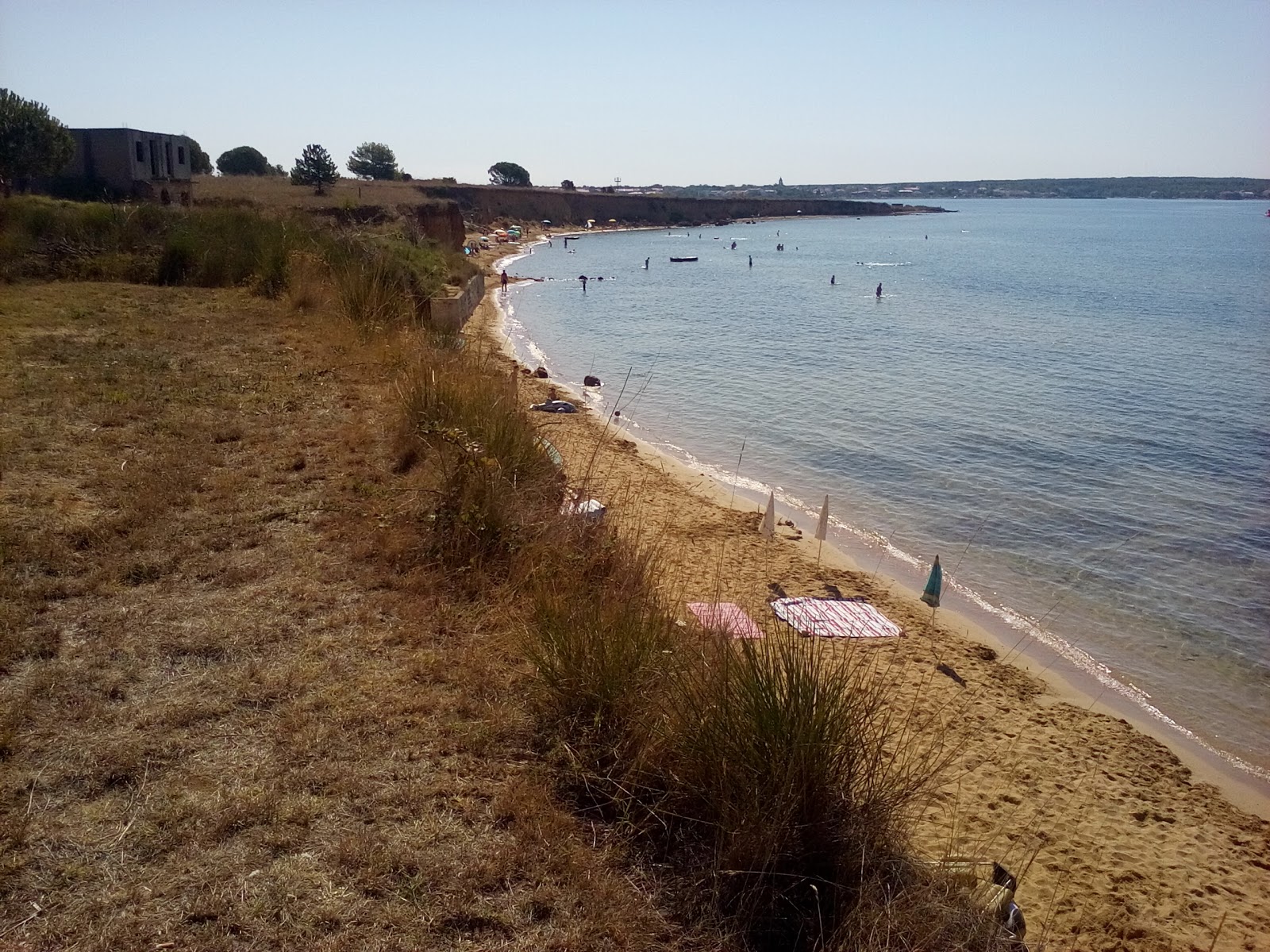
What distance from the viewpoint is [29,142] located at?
3822 cm

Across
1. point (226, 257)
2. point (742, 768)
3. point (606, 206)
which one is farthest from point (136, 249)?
point (606, 206)

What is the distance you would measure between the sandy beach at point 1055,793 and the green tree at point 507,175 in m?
147

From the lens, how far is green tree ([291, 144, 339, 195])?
5281cm

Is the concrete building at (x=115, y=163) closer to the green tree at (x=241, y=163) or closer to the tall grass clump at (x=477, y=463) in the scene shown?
the tall grass clump at (x=477, y=463)

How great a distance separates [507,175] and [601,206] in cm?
3326

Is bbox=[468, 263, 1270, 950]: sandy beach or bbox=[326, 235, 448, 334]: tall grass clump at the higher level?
bbox=[326, 235, 448, 334]: tall grass clump

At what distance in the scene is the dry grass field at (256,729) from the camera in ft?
9.32

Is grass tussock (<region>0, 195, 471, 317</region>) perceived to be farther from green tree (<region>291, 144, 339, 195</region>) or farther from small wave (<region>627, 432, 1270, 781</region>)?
green tree (<region>291, 144, 339, 195</region>)

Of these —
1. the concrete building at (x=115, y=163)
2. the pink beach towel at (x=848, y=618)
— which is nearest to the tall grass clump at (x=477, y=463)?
the pink beach towel at (x=848, y=618)

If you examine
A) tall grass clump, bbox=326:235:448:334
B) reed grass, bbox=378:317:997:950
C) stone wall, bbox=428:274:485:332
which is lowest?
reed grass, bbox=378:317:997:950

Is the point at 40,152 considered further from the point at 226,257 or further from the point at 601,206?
the point at 601,206

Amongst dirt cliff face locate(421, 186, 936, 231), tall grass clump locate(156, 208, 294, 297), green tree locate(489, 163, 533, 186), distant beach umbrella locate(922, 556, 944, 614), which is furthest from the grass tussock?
green tree locate(489, 163, 533, 186)

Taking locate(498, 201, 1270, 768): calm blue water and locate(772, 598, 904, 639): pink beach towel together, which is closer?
locate(772, 598, 904, 639): pink beach towel

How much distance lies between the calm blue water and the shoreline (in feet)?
0.41
